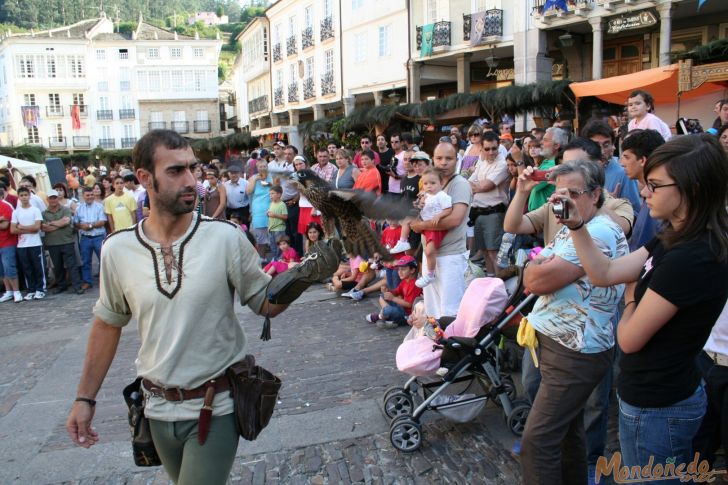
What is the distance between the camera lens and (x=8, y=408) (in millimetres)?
5695

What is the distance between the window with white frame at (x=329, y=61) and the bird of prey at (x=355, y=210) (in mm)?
32567

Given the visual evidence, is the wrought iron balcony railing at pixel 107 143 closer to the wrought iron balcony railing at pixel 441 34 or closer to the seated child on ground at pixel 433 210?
the wrought iron balcony railing at pixel 441 34

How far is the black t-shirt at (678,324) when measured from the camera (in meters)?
2.28

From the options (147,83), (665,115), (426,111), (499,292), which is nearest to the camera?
(499,292)

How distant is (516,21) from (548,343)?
22.2m

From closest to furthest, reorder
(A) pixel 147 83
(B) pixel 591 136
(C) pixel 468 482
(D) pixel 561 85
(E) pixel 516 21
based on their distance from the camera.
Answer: (C) pixel 468 482 < (B) pixel 591 136 < (D) pixel 561 85 < (E) pixel 516 21 < (A) pixel 147 83

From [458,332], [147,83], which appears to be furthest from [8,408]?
[147,83]

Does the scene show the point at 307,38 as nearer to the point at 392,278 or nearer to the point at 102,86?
the point at 392,278

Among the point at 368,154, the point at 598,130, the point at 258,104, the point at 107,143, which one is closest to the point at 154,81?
the point at 107,143

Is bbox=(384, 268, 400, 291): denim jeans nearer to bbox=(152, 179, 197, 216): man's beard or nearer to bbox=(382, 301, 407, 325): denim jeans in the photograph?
bbox=(382, 301, 407, 325): denim jeans

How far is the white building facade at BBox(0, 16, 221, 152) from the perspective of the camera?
209ft

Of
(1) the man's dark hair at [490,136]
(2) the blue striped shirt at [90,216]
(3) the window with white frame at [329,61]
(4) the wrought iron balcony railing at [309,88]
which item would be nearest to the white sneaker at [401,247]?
(1) the man's dark hair at [490,136]

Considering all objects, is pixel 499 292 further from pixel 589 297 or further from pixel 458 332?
pixel 589 297

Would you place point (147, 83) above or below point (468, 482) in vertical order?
above
